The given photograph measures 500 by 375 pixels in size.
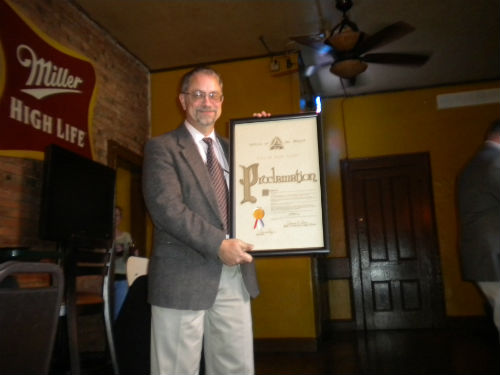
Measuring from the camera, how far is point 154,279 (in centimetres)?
153

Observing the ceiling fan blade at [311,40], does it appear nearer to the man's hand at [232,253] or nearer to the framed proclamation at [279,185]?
the framed proclamation at [279,185]

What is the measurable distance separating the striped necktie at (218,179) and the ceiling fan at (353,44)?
2382 millimetres

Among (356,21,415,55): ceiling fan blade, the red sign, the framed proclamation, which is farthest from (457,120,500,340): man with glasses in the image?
the red sign

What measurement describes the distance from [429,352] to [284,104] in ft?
9.56

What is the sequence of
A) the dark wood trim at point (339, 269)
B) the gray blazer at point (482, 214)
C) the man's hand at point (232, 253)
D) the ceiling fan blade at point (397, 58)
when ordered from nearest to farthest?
the man's hand at point (232, 253)
the gray blazer at point (482, 214)
the ceiling fan blade at point (397, 58)
the dark wood trim at point (339, 269)

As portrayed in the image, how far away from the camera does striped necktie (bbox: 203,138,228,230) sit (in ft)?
5.39

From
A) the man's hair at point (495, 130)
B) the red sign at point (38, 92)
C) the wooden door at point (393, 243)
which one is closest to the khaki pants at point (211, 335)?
the man's hair at point (495, 130)

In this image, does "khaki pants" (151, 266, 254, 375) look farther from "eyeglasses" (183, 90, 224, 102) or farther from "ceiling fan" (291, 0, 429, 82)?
"ceiling fan" (291, 0, 429, 82)

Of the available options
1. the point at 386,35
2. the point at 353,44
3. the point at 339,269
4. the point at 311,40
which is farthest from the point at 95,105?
the point at 339,269

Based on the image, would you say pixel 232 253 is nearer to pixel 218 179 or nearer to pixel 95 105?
pixel 218 179

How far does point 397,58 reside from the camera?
4.12 meters

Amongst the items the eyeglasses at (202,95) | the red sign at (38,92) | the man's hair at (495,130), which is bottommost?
the eyeglasses at (202,95)

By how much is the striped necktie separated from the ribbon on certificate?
106 millimetres

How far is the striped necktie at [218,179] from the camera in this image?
5.39ft
